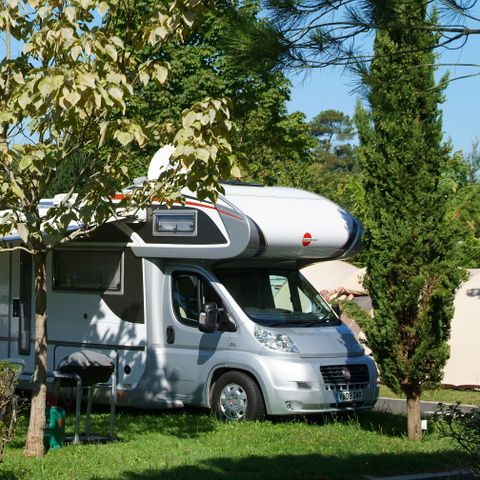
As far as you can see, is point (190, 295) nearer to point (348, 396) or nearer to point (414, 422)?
point (348, 396)

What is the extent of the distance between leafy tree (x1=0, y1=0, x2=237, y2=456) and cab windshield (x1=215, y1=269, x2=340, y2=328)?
344cm

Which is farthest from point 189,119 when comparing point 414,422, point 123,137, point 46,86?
point 414,422

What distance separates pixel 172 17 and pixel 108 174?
152cm

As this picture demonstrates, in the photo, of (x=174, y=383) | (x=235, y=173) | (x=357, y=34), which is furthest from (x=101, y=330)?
(x=357, y=34)

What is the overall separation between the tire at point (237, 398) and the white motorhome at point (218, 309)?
0.5 inches

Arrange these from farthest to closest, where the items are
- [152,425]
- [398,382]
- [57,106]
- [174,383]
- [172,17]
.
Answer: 1. [174,383]
2. [152,425]
3. [398,382]
4. [172,17]
5. [57,106]

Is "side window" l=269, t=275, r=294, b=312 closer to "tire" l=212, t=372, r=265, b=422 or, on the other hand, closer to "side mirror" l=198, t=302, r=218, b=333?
"side mirror" l=198, t=302, r=218, b=333

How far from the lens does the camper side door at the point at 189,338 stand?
Result: 13.0 m

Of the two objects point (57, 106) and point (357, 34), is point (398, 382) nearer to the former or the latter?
point (357, 34)

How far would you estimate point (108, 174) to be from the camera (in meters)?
9.54

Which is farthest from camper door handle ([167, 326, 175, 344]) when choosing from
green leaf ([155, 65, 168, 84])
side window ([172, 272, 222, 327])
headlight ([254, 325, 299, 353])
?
green leaf ([155, 65, 168, 84])

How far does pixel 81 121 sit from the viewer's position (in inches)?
354

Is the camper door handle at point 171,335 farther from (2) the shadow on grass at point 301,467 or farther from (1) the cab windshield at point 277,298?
(2) the shadow on grass at point 301,467

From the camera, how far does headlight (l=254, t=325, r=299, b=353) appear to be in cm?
1249
